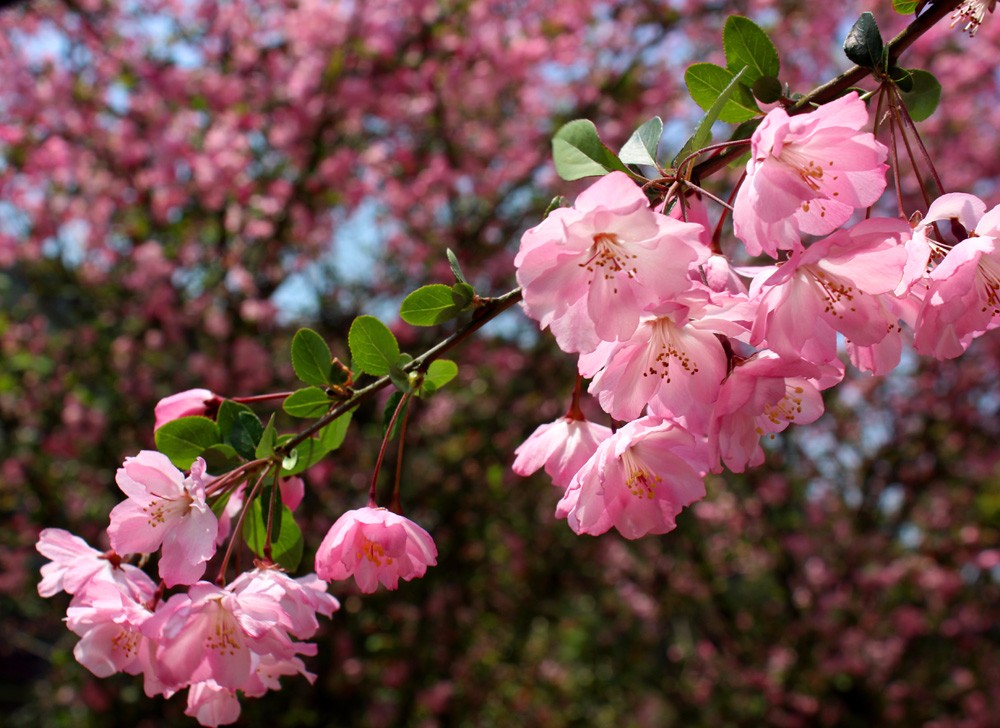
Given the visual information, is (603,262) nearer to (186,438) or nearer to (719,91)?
(719,91)

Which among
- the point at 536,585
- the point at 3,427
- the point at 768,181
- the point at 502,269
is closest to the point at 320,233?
the point at 502,269

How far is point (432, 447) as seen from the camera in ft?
15.7

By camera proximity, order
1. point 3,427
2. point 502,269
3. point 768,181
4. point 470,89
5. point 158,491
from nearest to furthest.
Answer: point 768,181 → point 158,491 → point 3,427 → point 502,269 → point 470,89

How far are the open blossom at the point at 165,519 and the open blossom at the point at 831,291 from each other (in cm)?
67

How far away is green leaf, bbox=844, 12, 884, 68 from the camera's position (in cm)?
96

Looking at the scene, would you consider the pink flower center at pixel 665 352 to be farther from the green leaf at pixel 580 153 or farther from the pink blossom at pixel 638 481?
the green leaf at pixel 580 153

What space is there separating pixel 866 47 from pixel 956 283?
0.31 meters

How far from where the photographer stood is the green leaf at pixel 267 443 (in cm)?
105

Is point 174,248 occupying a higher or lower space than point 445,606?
higher

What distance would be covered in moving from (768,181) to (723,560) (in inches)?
229

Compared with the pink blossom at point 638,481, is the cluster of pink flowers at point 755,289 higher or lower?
higher

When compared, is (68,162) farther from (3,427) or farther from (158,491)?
(158,491)

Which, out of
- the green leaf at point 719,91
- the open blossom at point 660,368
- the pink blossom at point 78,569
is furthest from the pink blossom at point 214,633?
the green leaf at point 719,91

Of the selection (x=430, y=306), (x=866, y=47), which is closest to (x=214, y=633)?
(x=430, y=306)
